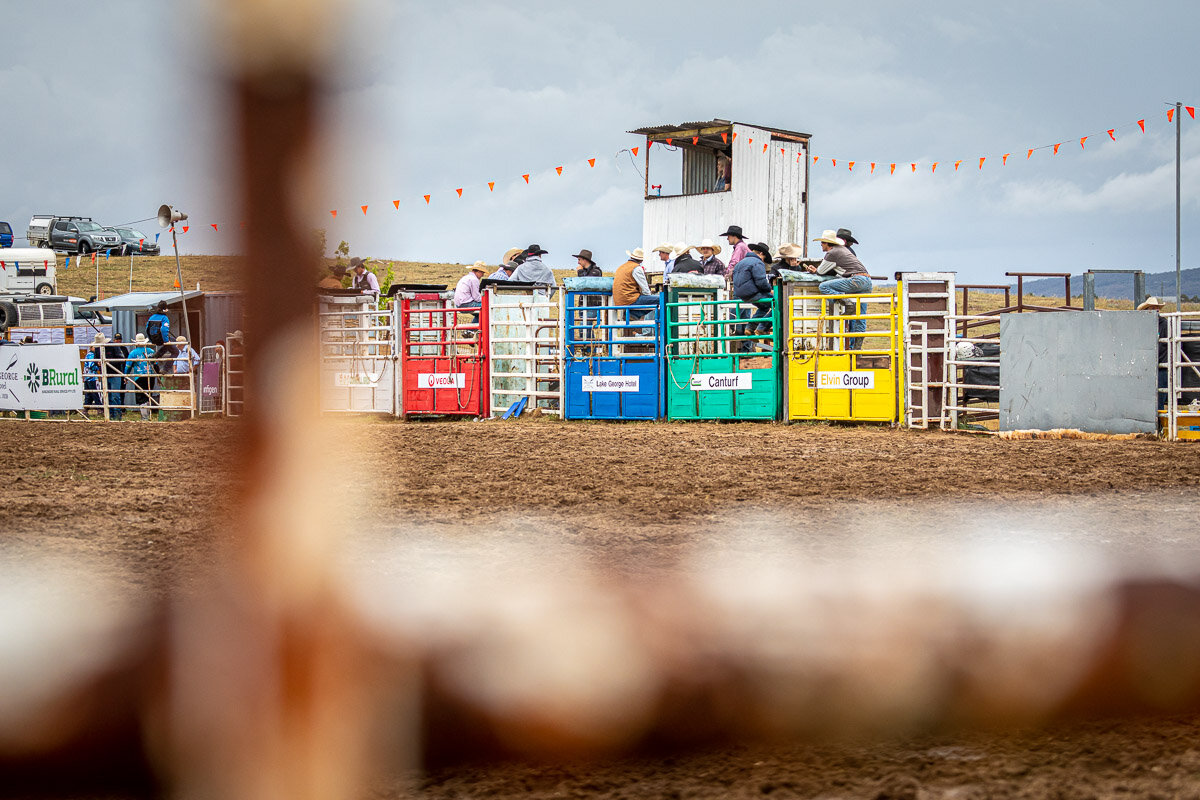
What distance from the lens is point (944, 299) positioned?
1084cm

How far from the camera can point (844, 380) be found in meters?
11.3

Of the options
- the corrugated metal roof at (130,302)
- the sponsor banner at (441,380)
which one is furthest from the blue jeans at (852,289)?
the corrugated metal roof at (130,302)

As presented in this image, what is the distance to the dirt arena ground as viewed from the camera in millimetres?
1218

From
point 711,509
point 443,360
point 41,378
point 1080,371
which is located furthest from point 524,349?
point 711,509

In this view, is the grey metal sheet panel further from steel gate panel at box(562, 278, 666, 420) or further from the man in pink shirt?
steel gate panel at box(562, 278, 666, 420)

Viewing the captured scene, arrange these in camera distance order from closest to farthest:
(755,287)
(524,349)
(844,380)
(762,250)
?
1. (844,380)
2. (755,287)
3. (762,250)
4. (524,349)

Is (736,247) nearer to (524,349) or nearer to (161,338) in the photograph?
(524,349)

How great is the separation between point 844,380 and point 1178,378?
3.26 metres

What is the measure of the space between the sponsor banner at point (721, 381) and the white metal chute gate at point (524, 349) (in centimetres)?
179

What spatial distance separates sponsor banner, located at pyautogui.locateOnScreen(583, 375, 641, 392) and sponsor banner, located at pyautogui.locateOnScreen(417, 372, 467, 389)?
1.92 metres

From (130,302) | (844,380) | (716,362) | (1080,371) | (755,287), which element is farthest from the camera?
(130,302)

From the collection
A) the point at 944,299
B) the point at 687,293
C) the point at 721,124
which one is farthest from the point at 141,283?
the point at 944,299

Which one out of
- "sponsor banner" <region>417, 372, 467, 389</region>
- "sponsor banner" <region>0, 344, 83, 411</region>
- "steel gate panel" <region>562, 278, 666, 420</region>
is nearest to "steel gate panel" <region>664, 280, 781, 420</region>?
"steel gate panel" <region>562, 278, 666, 420</region>

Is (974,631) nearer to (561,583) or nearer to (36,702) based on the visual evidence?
(561,583)
